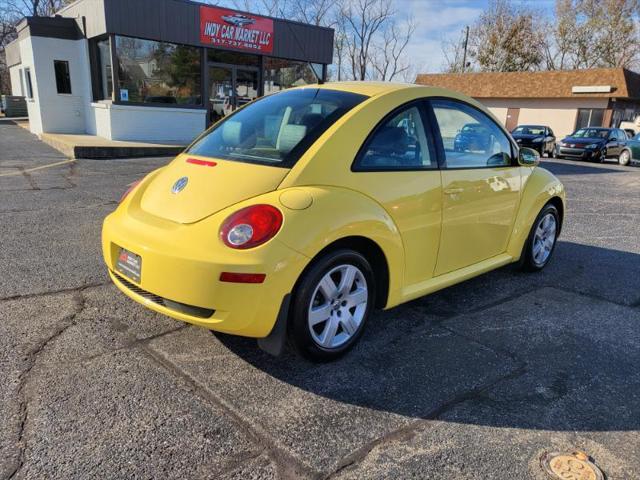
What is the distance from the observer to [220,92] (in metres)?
17.3

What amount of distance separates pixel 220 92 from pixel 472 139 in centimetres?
1463

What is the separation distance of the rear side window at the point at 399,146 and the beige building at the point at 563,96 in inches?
1285

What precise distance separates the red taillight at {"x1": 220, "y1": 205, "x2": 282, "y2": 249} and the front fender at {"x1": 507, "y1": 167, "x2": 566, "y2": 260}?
8.72ft

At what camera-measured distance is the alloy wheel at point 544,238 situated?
4969 millimetres

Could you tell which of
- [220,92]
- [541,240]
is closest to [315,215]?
[541,240]

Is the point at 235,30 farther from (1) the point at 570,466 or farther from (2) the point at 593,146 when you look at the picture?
(1) the point at 570,466

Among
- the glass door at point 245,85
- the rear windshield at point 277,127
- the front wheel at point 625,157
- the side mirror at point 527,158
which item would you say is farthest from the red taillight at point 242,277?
the front wheel at point 625,157

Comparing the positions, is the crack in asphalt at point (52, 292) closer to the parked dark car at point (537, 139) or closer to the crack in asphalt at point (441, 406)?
the crack in asphalt at point (441, 406)

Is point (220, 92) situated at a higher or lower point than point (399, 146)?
A: higher

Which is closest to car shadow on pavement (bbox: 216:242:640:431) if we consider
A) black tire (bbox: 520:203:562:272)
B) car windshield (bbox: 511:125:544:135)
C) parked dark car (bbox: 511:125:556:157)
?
black tire (bbox: 520:203:562:272)

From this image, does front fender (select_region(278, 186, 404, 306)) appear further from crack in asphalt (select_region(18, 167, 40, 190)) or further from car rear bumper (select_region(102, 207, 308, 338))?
crack in asphalt (select_region(18, 167, 40, 190))

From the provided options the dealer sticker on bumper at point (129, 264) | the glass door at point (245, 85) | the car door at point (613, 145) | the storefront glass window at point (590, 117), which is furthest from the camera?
the storefront glass window at point (590, 117)

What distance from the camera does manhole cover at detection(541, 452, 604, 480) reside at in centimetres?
229

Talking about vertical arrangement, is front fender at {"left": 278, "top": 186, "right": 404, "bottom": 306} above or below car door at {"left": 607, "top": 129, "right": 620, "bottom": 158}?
above
